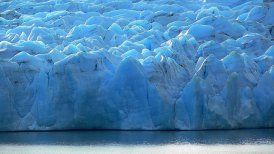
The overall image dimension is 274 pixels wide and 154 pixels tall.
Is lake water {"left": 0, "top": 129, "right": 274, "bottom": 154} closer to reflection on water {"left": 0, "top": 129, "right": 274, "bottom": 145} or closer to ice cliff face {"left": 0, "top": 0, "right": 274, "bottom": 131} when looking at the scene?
reflection on water {"left": 0, "top": 129, "right": 274, "bottom": 145}

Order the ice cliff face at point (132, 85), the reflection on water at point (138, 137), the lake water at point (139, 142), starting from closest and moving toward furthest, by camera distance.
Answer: the lake water at point (139, 142)
the reflection on water at point (138, 137)
the ice cliff face at point (132, 85)

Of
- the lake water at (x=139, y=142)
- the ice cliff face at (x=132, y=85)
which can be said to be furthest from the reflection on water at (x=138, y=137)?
the ice cliff face at (x=132, y=85)

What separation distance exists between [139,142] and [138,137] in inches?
26.6

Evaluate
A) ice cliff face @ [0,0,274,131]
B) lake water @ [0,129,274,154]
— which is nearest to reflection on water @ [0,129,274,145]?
lake water @ [0,129,274,154]

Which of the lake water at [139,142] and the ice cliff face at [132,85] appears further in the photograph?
the ice cliff face at [132,85]

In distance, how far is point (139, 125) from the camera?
2181cm

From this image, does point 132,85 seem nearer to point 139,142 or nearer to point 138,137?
point 138,137

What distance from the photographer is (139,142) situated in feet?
67.1

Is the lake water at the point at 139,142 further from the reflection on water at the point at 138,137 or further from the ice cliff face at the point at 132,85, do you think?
the ice cliff face at the point at 132,85

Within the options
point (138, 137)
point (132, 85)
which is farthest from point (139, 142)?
point (132, 85)

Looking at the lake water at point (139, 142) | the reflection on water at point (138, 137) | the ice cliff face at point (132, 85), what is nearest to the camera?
the lake water at point (139, 142)

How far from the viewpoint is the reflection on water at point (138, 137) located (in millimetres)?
20386

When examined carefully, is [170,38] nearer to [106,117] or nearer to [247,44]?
[247,44]

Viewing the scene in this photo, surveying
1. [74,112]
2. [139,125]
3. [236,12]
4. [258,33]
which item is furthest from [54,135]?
[236,12]
